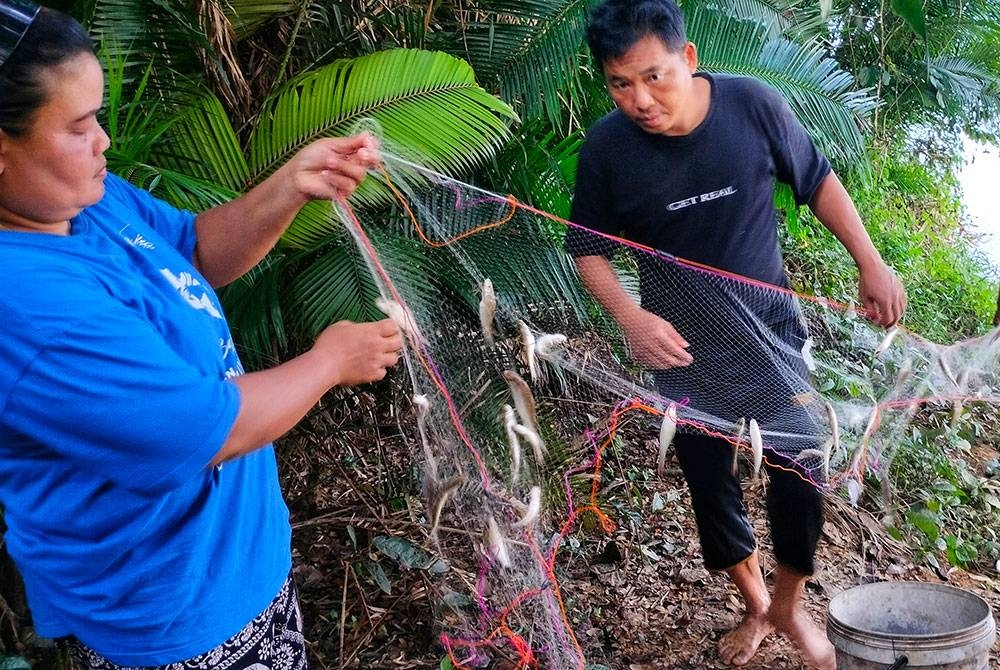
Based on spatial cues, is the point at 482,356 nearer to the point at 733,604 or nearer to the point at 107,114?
the point at 107,114

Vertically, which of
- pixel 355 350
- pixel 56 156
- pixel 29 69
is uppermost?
pixel 29 69

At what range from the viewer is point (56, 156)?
Answer: 1.33 meters

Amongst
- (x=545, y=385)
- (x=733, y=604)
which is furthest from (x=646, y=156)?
(x=733, y=604)

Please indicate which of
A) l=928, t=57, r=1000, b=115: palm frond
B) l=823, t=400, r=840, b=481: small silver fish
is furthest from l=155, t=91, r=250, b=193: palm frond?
l=928, t=57, r=1000, b=115: palm frond

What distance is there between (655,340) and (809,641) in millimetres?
1223

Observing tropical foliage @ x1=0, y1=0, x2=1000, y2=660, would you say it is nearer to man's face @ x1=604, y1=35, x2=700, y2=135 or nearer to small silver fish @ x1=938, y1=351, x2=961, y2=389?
man's face @ x1=604, y1=35, x2=700, y2=135

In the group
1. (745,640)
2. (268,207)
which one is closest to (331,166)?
(268,207)

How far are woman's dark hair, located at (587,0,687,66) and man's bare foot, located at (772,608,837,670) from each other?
1.88 metres

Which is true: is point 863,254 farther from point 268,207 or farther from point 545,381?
point 268,207

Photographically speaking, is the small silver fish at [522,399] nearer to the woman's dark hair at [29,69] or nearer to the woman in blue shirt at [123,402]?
the woman in blue shirt at [123,402]

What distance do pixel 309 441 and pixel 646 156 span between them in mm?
1765

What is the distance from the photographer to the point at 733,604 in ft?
11.7

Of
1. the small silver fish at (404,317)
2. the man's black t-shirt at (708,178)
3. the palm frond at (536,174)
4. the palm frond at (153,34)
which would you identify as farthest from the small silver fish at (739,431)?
the palm frond at (153,34)

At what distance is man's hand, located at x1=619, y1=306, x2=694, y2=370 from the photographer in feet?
8.28
